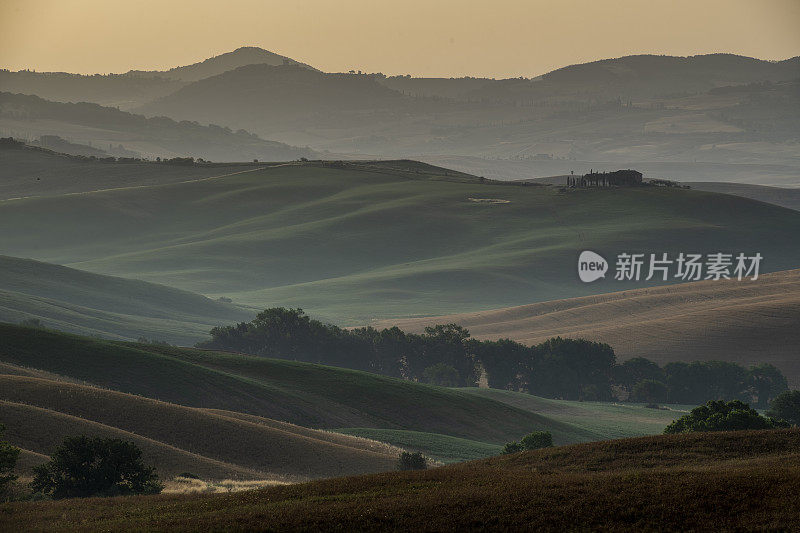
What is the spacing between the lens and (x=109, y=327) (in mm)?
153750

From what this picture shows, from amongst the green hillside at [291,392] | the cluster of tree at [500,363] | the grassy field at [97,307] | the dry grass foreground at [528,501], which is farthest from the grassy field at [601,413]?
the grassy field at [97,307]

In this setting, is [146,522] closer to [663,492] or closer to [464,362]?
[663,492]

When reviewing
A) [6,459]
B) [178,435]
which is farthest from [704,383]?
[6,459]

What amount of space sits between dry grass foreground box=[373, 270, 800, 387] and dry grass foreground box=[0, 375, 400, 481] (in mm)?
88121

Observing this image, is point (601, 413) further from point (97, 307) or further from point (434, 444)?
point (97, 307)

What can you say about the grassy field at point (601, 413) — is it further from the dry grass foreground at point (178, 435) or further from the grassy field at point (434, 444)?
the dry grass foreground at point (178, 435)

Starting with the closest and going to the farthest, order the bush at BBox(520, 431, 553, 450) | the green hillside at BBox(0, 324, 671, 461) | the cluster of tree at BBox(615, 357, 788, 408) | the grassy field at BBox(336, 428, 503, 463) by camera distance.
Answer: the bush at BBox(520, 431, 553, 450)
the grassy field at BBox(336, 428, 503, 463)
the green hillside at BBox(0, 324, 671, 461)
the cluster of tree at BBox(615, 357, 788, 408)

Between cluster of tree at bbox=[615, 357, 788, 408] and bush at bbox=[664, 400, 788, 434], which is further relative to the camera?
cluster of tree at bbox=[615, 357, 788, 408]

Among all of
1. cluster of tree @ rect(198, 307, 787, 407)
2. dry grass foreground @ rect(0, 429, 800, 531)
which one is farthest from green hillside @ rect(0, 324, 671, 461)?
dry grass foreground @ rect(0, 429, 800, 531)

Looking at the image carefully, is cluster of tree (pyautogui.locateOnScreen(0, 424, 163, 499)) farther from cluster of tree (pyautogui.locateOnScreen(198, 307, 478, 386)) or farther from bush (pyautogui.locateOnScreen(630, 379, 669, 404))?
bush (pyautogui.locateOnScreen(630, 379, 669, 404))

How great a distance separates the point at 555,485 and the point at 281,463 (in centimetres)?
2817

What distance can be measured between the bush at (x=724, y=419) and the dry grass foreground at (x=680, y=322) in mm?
79112

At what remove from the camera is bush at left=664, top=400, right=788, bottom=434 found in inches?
2095

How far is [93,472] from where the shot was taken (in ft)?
141
